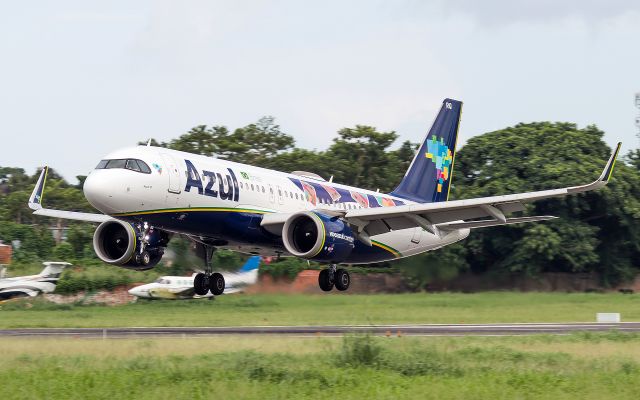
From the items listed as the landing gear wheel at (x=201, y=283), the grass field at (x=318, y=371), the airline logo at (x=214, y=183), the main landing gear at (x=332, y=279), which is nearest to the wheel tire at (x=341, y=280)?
the main landing gear at (x=332, y=279)

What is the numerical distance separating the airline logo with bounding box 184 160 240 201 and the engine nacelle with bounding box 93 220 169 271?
2450mm

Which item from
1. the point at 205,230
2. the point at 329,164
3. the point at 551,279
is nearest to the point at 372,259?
the point at 205,230

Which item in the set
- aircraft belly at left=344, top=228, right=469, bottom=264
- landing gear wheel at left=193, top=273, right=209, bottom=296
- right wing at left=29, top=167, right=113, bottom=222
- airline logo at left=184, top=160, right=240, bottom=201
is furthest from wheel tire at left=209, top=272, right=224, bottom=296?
airline logo at left=184, top=160, right=240, bottom=201

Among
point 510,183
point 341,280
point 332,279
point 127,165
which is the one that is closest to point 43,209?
point 127,165

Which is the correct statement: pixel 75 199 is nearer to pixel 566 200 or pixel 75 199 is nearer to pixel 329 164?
pixel 329 164

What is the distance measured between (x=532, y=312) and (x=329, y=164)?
2846 centimetres

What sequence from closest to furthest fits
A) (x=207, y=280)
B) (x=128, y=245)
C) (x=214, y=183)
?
(x=214, y=183) → (x=128, y=245) → (x=207, y=280)

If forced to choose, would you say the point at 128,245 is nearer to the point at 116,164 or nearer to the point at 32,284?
the point at 116,164

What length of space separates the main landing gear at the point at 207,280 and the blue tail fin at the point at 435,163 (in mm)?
9567

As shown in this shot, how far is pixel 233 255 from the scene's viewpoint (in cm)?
4425

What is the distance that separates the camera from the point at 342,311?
44906mm

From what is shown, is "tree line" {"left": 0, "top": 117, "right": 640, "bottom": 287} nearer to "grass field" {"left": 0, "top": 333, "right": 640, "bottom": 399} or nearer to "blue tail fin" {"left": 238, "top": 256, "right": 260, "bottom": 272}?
"blue tail fin" {"left": 238, "top": 256, "right": 260, "bottom": 272}

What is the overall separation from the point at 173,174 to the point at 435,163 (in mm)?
16844

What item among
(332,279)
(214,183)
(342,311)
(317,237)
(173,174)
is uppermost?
(173,174)
